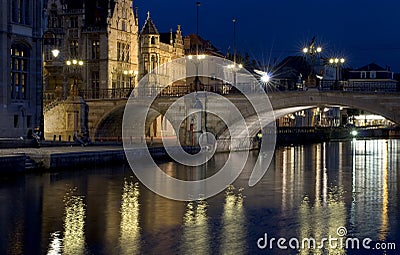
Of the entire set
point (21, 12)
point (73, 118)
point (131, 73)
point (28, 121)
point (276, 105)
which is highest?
point (21, 12)

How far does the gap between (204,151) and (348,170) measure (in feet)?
47.5

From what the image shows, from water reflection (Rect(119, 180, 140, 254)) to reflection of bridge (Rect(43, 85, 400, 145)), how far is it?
22354 millimetres

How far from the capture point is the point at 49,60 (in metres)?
72.5

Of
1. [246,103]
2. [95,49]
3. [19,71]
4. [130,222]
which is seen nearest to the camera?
[130,222]

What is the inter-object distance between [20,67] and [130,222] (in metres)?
31.1

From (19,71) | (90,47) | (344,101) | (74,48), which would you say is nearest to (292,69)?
(90,47)

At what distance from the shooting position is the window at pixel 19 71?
47.7m

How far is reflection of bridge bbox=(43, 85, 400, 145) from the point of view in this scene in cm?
4634

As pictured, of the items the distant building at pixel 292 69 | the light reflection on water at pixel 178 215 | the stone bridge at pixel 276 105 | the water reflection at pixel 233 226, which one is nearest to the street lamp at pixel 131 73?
the stone bridge at pixel 276 105

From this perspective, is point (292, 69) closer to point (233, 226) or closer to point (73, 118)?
point (73, 118)

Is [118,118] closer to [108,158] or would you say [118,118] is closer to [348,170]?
[108,158]

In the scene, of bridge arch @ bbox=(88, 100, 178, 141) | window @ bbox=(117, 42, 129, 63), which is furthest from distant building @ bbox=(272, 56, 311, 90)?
bridge arch @ bbox=(88, 100, 178, 141)

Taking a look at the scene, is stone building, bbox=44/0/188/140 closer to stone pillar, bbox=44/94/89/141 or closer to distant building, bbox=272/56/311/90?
stone pillar, bbox=44/94/89/141

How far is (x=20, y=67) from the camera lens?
Answer: 48.4m
